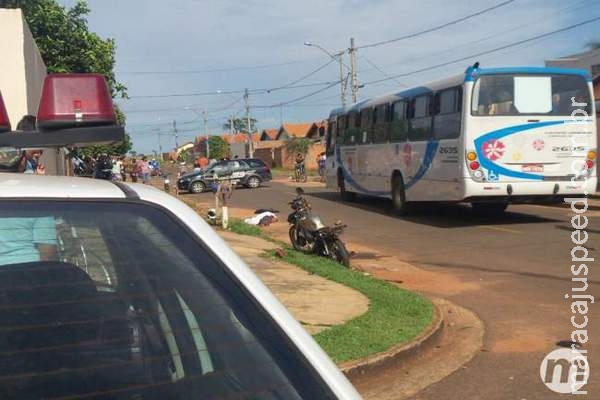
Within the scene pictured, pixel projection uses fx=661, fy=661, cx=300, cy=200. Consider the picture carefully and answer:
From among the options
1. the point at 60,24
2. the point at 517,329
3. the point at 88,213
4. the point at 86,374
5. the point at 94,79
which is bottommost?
the point at 517,329

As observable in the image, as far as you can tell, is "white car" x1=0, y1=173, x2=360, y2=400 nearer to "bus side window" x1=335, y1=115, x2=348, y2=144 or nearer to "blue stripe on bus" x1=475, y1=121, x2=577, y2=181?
"blue stripe on bus" x1=475, y1=121, x2=577, y2=181

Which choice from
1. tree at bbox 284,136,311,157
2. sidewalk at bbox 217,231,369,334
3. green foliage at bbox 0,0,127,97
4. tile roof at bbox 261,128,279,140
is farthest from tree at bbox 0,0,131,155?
tile roof at bbox 261,128,279,140

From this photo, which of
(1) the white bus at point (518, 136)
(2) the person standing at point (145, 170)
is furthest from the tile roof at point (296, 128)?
(1) the white bus at point (518, 136)

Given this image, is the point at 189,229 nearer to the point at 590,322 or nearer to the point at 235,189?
the point at 590,322

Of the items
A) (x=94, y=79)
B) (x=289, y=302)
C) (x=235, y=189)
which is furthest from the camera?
(x=235, y=189)

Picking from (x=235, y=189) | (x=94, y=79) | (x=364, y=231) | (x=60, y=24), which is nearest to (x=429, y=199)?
(x=364, y=231)

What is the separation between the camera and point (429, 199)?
14.9 m

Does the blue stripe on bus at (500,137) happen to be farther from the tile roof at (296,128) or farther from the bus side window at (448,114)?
the tile roof at (296,128)

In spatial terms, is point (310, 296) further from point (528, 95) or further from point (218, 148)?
point (218, 148)

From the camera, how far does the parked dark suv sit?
30906 mm

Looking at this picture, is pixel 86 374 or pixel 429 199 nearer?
pixel 86 374

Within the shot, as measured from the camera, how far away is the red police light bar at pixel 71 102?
2418 mm

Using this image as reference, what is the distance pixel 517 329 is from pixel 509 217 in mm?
9746

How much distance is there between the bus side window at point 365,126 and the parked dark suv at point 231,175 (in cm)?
1190
